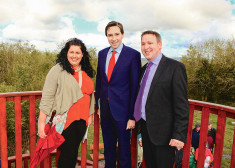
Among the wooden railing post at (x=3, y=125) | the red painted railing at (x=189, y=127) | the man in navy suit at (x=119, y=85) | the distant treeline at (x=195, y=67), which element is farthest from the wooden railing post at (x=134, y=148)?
the distant treeline at (x=195, y=67)

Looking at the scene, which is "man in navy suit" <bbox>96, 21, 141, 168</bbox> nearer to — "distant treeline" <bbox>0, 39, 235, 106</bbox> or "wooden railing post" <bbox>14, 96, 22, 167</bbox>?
"wooden railing post" <bbox>14, 96, 22, 167</bbox>

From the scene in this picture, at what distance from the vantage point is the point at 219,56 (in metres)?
25.2

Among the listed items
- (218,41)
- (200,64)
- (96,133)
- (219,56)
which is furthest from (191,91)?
A: (96,133)

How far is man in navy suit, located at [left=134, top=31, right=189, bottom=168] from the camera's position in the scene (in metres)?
1.88

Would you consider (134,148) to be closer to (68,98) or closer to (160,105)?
(160,105)

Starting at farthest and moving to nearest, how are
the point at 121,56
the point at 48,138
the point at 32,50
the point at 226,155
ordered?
the point at 32,50 → the point at 226,155 → the point at 121,56 → the point at 48,138

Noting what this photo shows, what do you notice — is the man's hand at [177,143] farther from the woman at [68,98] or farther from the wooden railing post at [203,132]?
the woman at [68,98]

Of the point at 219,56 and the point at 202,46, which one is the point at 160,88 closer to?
the point at 219,56

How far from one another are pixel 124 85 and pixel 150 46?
A: 559 mm

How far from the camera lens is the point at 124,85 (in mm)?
2348

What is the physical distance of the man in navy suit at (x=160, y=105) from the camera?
1876 mm

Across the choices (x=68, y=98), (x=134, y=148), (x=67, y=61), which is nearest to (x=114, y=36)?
(x=67, y=61)

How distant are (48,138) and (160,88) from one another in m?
1.35

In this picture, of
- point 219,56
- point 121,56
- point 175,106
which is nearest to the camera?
point 175,106
